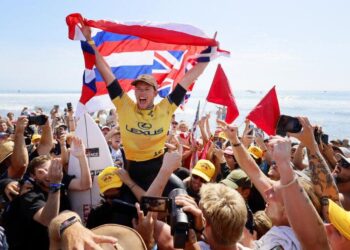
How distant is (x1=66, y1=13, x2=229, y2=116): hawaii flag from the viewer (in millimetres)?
4016

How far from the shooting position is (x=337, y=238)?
1977 mm

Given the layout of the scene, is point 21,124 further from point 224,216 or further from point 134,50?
point 224,216

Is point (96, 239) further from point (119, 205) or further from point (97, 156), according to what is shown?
point (97, 156)

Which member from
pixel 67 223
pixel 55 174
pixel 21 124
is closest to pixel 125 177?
pixel 55 174

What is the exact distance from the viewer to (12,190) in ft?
9.64

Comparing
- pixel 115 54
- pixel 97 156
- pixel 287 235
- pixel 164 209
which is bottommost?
pixel 97 156

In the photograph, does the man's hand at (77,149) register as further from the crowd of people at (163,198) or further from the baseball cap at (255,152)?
the baseball cap at (255,152)

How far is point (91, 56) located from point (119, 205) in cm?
174

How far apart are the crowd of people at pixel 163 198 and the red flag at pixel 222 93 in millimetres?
972

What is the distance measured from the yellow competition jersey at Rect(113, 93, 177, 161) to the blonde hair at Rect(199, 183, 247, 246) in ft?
5.20

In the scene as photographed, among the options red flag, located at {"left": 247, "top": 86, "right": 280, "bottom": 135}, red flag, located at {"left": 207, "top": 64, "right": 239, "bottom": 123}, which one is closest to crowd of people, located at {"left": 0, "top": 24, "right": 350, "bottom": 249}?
red flag, located at {"left": 247, "top": 86, "right": 280, "bottom": 135}

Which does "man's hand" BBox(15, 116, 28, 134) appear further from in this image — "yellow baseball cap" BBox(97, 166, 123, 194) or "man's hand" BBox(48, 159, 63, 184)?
"man's hand" BBox(48, 159, 63, 184)

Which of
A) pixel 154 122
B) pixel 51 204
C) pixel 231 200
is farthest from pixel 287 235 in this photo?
pixel 154 122

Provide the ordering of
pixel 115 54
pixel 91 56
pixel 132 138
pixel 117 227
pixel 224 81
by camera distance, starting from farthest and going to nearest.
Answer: pixel 224 81, pixel 115 54, pixel 91 56, pixel 132 138, pixel 117 227
